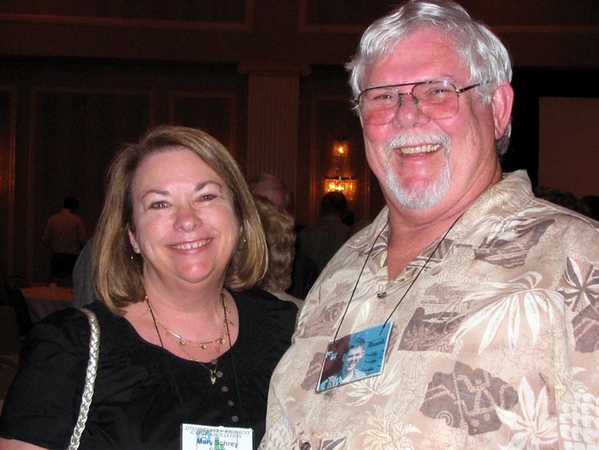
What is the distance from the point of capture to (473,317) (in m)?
1.62

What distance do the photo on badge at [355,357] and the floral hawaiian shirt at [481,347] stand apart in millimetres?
17

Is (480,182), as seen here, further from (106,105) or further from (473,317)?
(106,105)

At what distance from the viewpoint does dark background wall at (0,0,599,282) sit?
1185 cm

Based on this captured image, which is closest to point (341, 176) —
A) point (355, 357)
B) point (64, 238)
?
point (64, 238)

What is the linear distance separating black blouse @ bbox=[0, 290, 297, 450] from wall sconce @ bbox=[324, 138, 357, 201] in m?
10.0

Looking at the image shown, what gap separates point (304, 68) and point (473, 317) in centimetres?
1056

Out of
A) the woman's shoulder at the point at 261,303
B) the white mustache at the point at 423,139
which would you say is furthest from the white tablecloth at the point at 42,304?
the white mustache at the point at 423,139

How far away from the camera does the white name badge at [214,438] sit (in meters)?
2.06

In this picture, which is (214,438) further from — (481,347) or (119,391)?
(481,347)

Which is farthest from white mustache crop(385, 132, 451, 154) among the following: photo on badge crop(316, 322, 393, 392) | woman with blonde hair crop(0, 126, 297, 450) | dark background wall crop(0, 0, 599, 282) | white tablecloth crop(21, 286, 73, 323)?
dark background wall crop(0, 0, 599, 282)

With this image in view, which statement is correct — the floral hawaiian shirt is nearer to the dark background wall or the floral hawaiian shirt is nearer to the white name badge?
the white name badge

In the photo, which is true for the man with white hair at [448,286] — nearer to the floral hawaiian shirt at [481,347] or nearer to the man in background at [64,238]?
the floral hawaiian shirt at [481,347]

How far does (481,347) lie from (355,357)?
317mm

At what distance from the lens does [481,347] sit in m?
1.58
